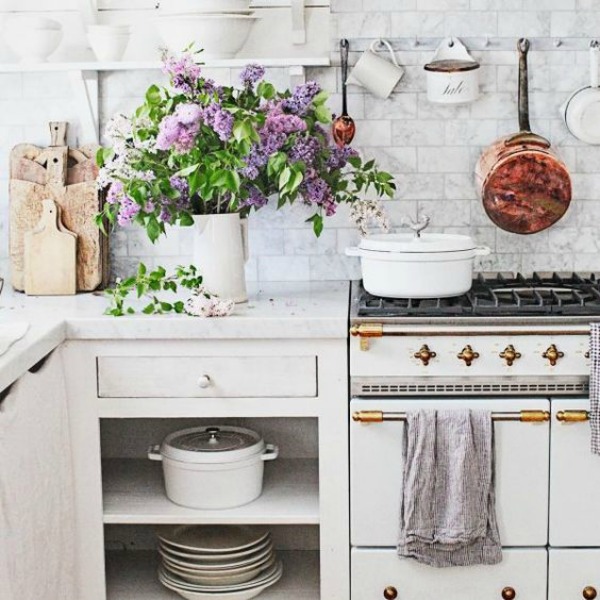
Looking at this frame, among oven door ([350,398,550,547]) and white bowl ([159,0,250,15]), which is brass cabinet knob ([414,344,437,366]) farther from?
white bowl ([159,0,250,15])

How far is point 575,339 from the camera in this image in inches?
120

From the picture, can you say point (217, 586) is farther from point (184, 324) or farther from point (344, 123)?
point (344, 123)

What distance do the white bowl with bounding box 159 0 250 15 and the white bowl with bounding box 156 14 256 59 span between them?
0.02 meters

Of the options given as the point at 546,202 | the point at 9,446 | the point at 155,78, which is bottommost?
the point at 9,446

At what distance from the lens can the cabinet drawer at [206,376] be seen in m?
3.13

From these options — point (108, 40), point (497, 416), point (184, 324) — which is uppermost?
A: point (108, 40)

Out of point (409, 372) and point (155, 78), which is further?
point (155, 78)

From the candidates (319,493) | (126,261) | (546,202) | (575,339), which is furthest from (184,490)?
(546,202)

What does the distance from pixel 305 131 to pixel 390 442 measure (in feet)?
2.85

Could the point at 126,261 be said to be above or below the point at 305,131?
below

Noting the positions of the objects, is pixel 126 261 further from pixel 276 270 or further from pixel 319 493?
pixel 319 493

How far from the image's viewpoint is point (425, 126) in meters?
3.64

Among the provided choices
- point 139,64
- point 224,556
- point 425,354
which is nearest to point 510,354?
point 425,354

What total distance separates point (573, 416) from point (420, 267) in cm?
55
